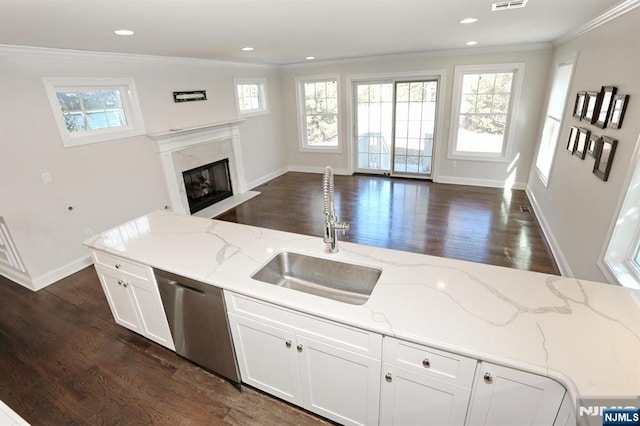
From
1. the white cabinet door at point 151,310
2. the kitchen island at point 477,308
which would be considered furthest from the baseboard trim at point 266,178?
the kitchen island at point 477,308

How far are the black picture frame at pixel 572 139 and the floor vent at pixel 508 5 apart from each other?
1.53m

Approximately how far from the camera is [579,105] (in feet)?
10.9

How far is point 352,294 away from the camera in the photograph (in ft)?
6.38

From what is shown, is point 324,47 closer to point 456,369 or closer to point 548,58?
point 548,58

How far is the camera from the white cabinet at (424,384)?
1295 millimetres

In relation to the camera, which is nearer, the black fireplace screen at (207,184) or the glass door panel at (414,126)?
the black fireplace screen at (207,184)

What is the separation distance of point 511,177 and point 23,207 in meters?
7.02

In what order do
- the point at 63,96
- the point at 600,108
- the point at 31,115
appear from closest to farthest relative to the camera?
the point at 600,108 → the point at 31,115 → the point at 63,96

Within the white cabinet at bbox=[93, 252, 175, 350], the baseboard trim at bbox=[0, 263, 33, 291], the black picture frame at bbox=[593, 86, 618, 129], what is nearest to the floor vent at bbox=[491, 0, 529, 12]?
the black picture frame at bbox=[593, 86, 618, 129]

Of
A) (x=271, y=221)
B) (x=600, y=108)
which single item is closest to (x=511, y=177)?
(x=600, y=108)

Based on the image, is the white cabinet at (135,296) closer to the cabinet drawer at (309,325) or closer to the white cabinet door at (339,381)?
the cabinet drawer at (309,325)

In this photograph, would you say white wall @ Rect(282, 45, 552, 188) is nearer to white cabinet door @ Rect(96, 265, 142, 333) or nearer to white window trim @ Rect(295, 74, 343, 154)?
white window trim @ Rect(295, 74, 343, 154)

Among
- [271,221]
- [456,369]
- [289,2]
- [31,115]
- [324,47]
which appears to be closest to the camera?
[456,369]

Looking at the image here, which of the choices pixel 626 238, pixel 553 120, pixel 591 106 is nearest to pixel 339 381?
pixel 626 238
